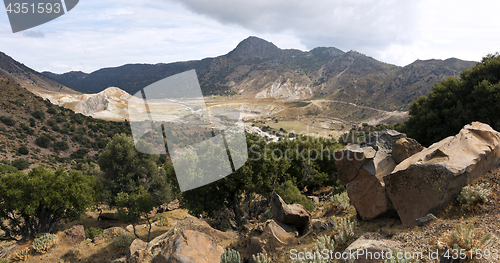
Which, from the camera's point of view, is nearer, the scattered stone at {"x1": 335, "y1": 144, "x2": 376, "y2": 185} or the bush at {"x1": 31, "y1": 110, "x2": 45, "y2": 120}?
the scattered stone at {"x1": 335, "y1": 144, "x2": 376, "y2": 185}

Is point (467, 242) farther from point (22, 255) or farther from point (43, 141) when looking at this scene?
point (43, 141)

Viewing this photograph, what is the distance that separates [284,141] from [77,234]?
21.6 metres

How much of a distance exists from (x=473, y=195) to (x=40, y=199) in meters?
26.2

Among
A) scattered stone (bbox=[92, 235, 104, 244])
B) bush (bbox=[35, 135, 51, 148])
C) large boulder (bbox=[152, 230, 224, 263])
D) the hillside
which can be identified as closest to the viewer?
large boulder (bbox=[152, 230, 224, 263])

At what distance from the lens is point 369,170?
36.1ft

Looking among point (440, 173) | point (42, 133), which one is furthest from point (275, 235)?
point (42, 133)

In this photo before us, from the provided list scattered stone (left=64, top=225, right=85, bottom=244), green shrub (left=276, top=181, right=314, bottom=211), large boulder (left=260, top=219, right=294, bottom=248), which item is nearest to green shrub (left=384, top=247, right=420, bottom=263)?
large boulder (left=260, top=219, right=294, bottom=248)

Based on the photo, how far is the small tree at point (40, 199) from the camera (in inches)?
693

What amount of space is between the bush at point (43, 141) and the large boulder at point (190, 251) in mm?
72808

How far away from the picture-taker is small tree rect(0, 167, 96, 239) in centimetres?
1759

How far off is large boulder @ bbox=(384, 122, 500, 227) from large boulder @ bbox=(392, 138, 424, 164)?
142cm

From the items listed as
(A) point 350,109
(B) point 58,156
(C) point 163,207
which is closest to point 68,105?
(B) point 58,156

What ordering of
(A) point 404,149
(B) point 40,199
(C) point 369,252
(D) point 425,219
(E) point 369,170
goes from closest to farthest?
(C) point 369,252
(D) point 425,219
(E) point 369,170
(A) point 404,149
(B) point 40,199

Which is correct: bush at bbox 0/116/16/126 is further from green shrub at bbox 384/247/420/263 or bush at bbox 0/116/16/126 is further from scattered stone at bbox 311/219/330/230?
green shrub at bbox 384/247/420/263
